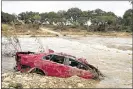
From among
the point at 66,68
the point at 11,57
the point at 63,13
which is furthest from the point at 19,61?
the point at 63,13

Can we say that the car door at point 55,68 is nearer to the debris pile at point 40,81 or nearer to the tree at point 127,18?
the debris pile at point 40,81

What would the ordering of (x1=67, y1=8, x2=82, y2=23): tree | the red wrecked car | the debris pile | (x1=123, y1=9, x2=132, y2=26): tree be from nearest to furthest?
the debris pile → the red wrecked car → (x1=123, y1=9, x2=132, y2=26): tree → (x1=67, y1=8, x2=82, y2=23): tree

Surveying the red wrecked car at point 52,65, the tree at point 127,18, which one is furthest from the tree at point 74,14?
the red wrecked car at point 52,65

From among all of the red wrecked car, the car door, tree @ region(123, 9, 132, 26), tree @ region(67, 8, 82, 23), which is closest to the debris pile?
the red wrecked car

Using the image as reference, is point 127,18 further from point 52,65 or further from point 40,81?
point 40,81

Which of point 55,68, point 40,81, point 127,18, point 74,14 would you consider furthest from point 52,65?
point 74,14

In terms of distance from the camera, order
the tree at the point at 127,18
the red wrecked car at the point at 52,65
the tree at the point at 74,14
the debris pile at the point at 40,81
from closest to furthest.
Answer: the debris pile at the point at 40,81 < the red wrecked car at the point at 52,65 < the tree at the point at 127,18 < the tree at the point at 74,14

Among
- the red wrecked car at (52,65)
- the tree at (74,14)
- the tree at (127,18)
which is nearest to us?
the red wrecked car at (52,65)

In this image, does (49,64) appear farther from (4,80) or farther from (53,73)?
(4,80)

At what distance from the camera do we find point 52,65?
545 inches

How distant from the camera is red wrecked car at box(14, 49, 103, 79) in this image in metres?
13.8

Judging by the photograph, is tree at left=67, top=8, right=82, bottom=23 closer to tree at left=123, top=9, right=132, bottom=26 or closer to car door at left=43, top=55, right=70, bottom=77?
tree at left=123, top=9, right=132, bottom=26

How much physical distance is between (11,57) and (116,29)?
70474 mm

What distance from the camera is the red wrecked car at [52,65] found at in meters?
13.8
